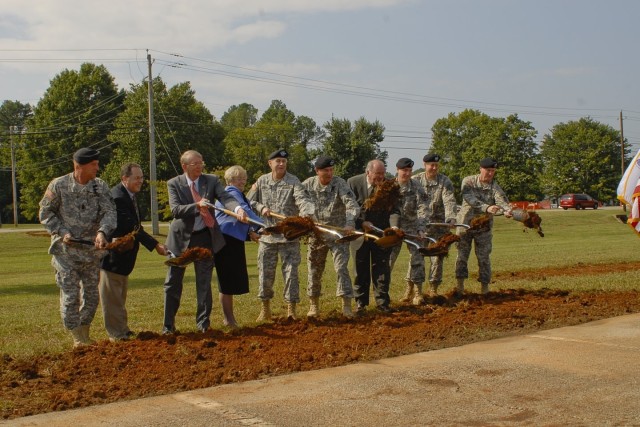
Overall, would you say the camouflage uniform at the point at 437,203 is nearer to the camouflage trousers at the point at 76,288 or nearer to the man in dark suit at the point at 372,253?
the man in dark suit at the point at 372,253

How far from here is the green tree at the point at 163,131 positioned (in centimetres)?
7138

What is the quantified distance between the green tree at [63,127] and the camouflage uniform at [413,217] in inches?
2706

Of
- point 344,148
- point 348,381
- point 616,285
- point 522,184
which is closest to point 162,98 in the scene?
point 344,148

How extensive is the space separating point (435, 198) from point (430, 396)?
609cm

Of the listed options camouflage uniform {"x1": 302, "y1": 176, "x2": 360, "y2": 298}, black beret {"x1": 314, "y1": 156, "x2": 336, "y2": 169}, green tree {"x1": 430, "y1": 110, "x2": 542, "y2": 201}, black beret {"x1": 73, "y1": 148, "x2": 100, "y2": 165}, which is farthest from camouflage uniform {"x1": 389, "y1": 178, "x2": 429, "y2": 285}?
green tree {"x1": 430, "y1": 110, "x2": 542, "y2": 201}

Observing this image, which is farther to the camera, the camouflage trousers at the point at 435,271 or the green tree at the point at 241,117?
the green tree at the point at 241,117

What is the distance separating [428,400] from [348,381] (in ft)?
2.67

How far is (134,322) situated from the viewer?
34.1 feet

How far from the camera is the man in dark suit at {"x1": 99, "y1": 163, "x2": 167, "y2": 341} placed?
28.7 ft

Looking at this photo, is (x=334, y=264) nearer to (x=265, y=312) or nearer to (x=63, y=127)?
(x=265, y=312)

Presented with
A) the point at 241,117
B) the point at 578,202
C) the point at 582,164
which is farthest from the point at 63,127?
the point at 241,117

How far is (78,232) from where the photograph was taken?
27.2ft

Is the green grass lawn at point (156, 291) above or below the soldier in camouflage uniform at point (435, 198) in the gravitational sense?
below

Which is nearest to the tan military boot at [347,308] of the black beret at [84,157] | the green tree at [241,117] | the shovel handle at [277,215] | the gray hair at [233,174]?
the shovel handle at [277,215]
